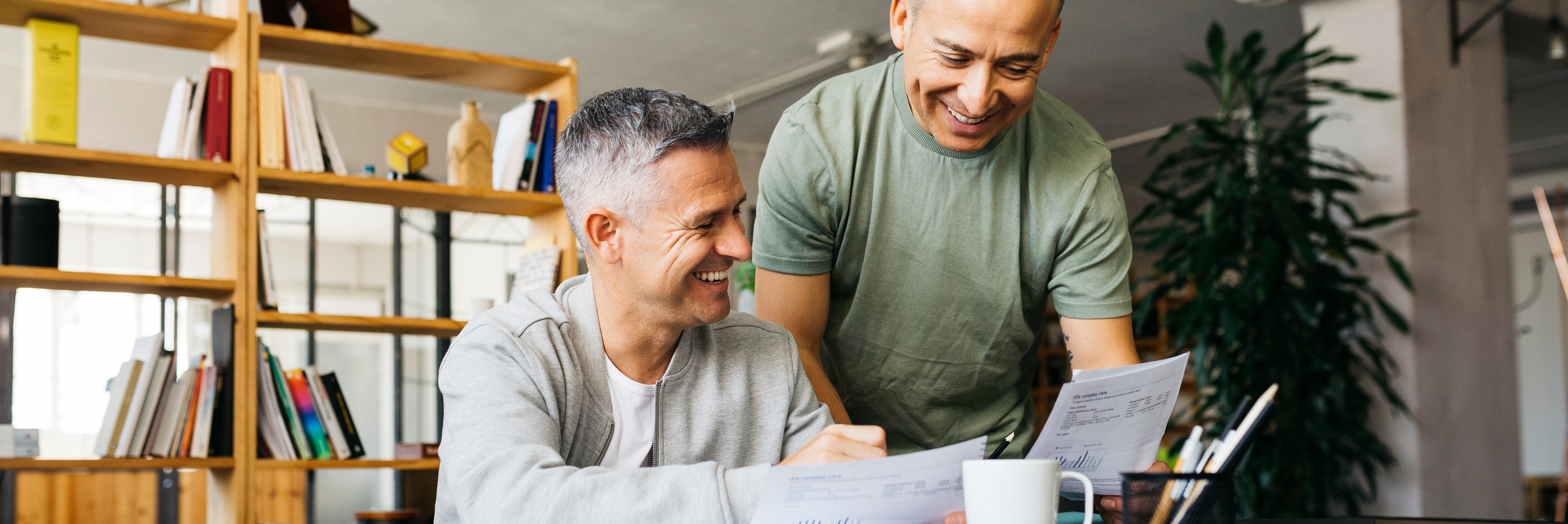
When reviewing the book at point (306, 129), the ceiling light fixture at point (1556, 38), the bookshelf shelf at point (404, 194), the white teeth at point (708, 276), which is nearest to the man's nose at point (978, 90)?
the white teeth at point (708, 276)

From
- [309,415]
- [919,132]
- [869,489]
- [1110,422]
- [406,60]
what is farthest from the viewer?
[406,60]

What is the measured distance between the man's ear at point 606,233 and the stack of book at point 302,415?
75.3 inches

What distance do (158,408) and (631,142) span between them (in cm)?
202

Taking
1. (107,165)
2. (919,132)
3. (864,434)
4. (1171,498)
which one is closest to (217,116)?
(107,165)

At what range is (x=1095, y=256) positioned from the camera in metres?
1.42

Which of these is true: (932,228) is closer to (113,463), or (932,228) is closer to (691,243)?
(691,243)

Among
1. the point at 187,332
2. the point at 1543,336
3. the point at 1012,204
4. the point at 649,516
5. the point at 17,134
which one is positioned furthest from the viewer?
the point at 1543,336

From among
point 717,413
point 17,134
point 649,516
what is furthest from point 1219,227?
point 17,134

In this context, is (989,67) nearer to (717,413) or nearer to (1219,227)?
(717,413)

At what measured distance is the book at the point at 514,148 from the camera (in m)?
3.12

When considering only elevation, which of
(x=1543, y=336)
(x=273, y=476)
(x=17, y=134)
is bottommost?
(x=273, y=476)

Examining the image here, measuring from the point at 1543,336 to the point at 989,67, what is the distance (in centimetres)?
978

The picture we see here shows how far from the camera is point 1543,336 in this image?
900cm

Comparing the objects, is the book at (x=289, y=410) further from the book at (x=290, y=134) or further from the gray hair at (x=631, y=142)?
the gray hair at (x=631, y=142)
